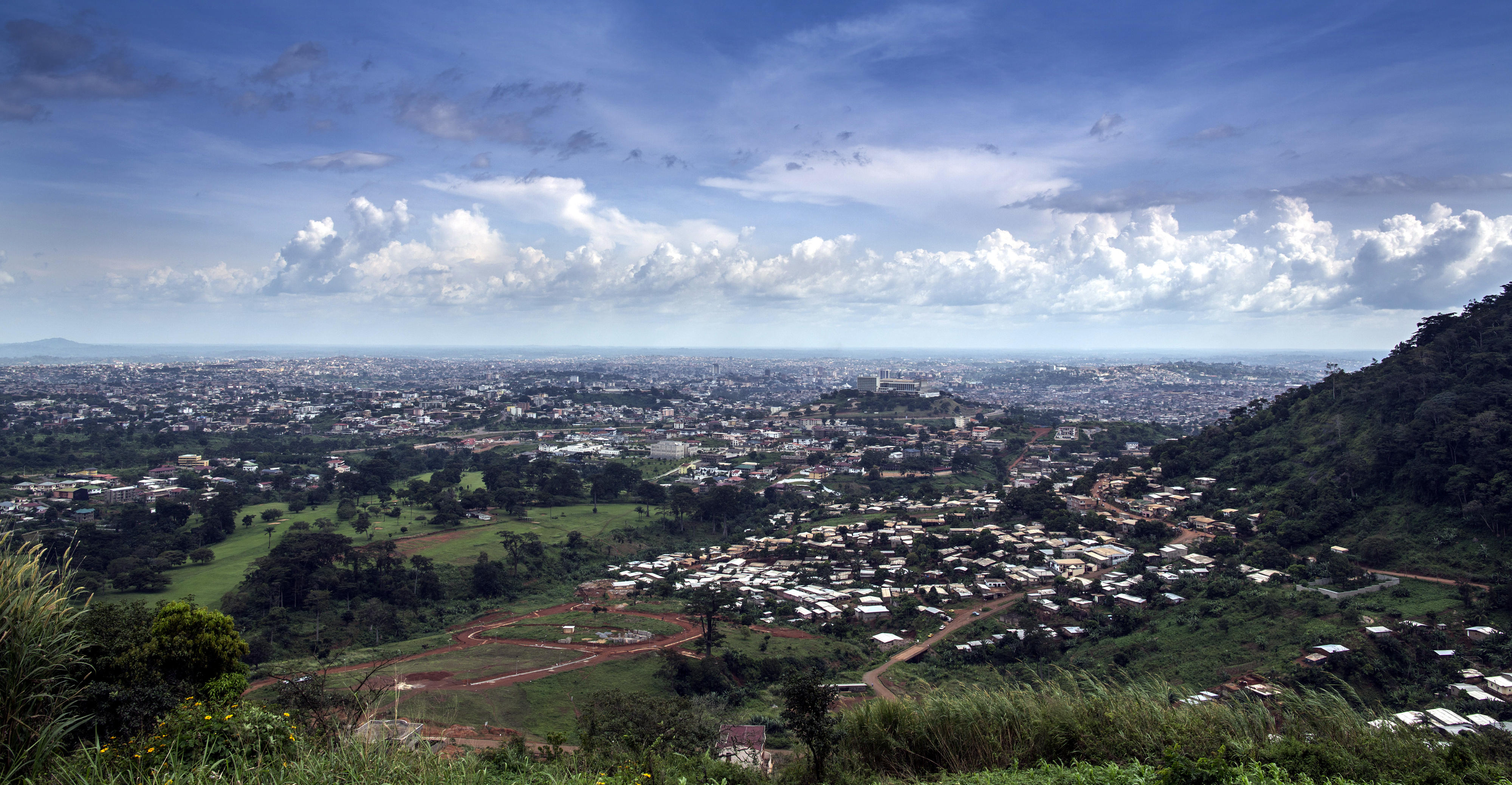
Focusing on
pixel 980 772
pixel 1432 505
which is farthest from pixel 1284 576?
pixel 980 772

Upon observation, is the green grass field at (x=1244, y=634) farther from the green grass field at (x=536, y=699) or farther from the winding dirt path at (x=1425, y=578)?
the green grass field at (x=536, y=699)

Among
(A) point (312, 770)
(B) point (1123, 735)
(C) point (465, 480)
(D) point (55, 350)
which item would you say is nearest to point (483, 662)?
(A) point (312, 770)

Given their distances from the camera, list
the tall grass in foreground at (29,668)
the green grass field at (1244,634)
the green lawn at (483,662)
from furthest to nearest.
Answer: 1. the green lawn at (483,662)
2. the green grass field at (1244,634)
3. the tall grass in foreground at (29,668)

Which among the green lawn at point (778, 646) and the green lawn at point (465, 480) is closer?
the green lawn at point (778, 646)

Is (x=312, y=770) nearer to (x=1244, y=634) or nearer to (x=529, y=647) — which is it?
(x=529, y=647)

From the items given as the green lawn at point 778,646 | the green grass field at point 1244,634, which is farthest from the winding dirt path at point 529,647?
the green grass field at point 1244,634

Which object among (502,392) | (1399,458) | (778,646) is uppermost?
(1399,458)
